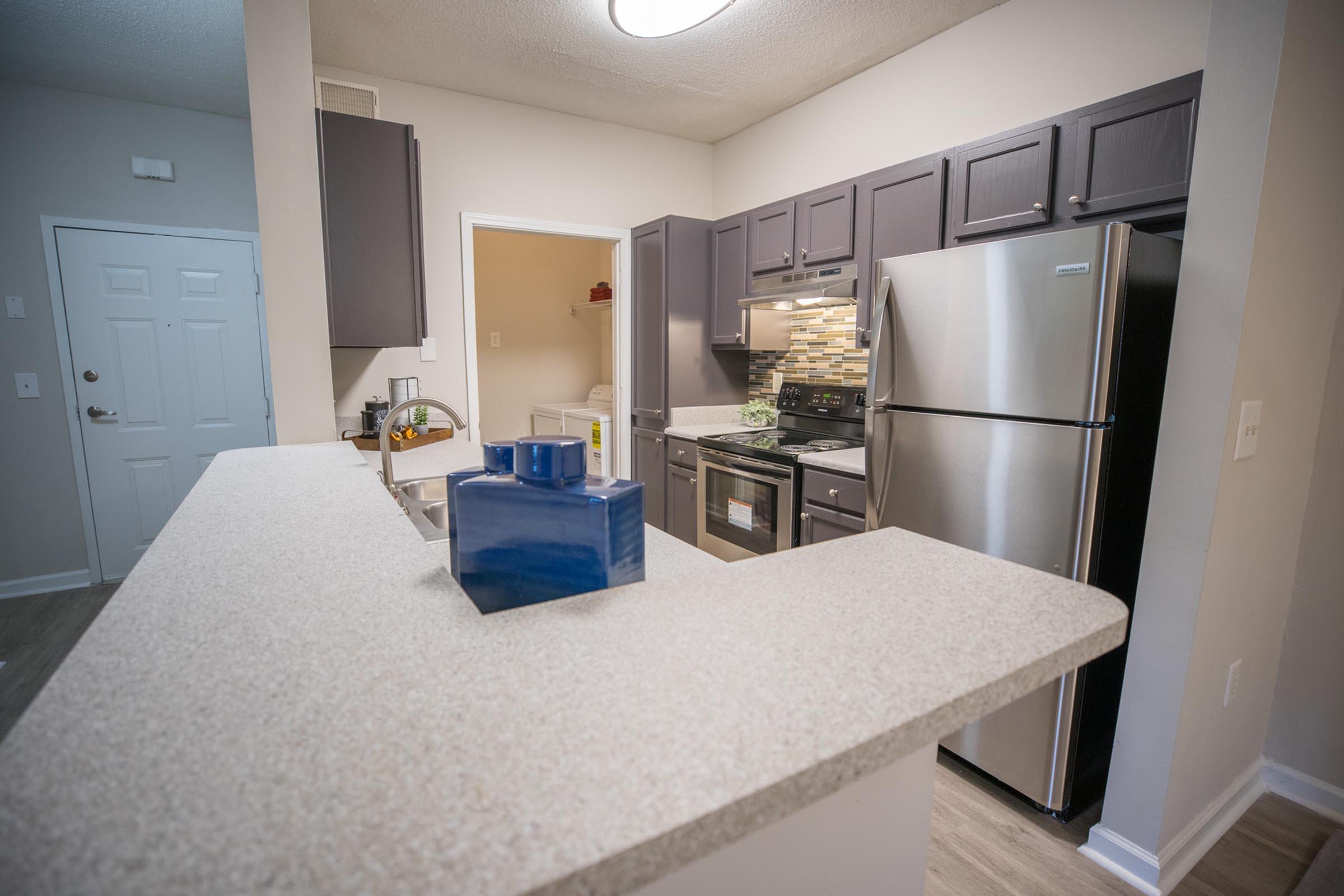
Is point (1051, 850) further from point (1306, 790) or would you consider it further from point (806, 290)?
point (806, 290)

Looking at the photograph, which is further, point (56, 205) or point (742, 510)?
point (56, 205)

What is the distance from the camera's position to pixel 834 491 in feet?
7.80

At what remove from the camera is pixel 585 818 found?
36 cm

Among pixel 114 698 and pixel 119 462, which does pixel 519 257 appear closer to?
pixel 119 462

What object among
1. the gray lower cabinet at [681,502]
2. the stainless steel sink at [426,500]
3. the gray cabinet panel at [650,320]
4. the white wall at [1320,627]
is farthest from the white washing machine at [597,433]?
the white wall at [1320,627]

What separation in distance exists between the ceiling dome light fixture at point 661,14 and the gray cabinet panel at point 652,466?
2022 millimetres

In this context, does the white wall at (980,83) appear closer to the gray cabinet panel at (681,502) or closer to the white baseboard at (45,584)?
the gray cabinet panel at (681,502)

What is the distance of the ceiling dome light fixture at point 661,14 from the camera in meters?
1.88

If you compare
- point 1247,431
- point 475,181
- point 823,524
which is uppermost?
point 475,181

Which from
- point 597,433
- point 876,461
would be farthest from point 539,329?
point 876,461

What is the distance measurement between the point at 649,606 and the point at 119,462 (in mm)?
4194

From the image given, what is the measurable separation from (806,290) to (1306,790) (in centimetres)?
246

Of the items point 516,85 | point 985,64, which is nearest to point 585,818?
point 985,64

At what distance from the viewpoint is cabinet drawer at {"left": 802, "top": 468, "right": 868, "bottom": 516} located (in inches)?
90.0
